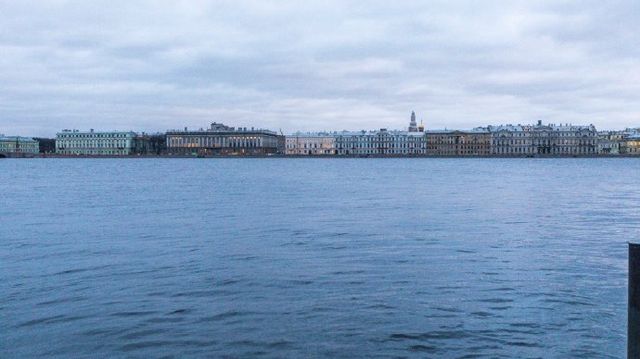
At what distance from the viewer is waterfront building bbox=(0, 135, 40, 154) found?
178 metres

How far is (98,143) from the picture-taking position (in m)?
173

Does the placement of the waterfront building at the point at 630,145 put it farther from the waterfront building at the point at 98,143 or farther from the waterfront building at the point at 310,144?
the waterfront building at the point at 98,143

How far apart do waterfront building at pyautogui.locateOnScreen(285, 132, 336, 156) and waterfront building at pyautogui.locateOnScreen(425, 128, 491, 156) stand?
22.9 m

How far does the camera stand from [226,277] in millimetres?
10812

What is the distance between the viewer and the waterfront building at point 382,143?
163 m

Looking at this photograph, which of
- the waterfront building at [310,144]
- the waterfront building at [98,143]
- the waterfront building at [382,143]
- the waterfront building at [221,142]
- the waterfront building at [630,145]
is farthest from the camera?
the waterfront building at [98,143]

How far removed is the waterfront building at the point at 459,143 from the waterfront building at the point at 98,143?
234ft

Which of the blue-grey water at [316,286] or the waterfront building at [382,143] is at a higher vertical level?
the waterfront building at [382,143]

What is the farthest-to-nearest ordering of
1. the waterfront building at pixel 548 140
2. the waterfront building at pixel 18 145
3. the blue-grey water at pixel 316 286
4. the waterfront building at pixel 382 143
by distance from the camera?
the waterfront building at pixel 18 145 < the waterfront building at pixel 382 143 < the waterfront building at pixel 548 140 < the blue-grey water at pixel 316 286

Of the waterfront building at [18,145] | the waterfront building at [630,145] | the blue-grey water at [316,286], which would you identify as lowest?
the blue-grey water at [316,286]

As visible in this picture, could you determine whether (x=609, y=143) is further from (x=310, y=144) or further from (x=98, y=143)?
(x=98, y=143)

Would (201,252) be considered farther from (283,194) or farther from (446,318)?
(283,194)

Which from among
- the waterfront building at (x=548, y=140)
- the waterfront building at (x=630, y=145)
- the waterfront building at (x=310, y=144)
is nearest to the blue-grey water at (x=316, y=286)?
the waterfront building at (x=548, y=140)

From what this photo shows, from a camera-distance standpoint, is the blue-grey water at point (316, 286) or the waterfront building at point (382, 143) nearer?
the blue-grey water at point (316, 286)
